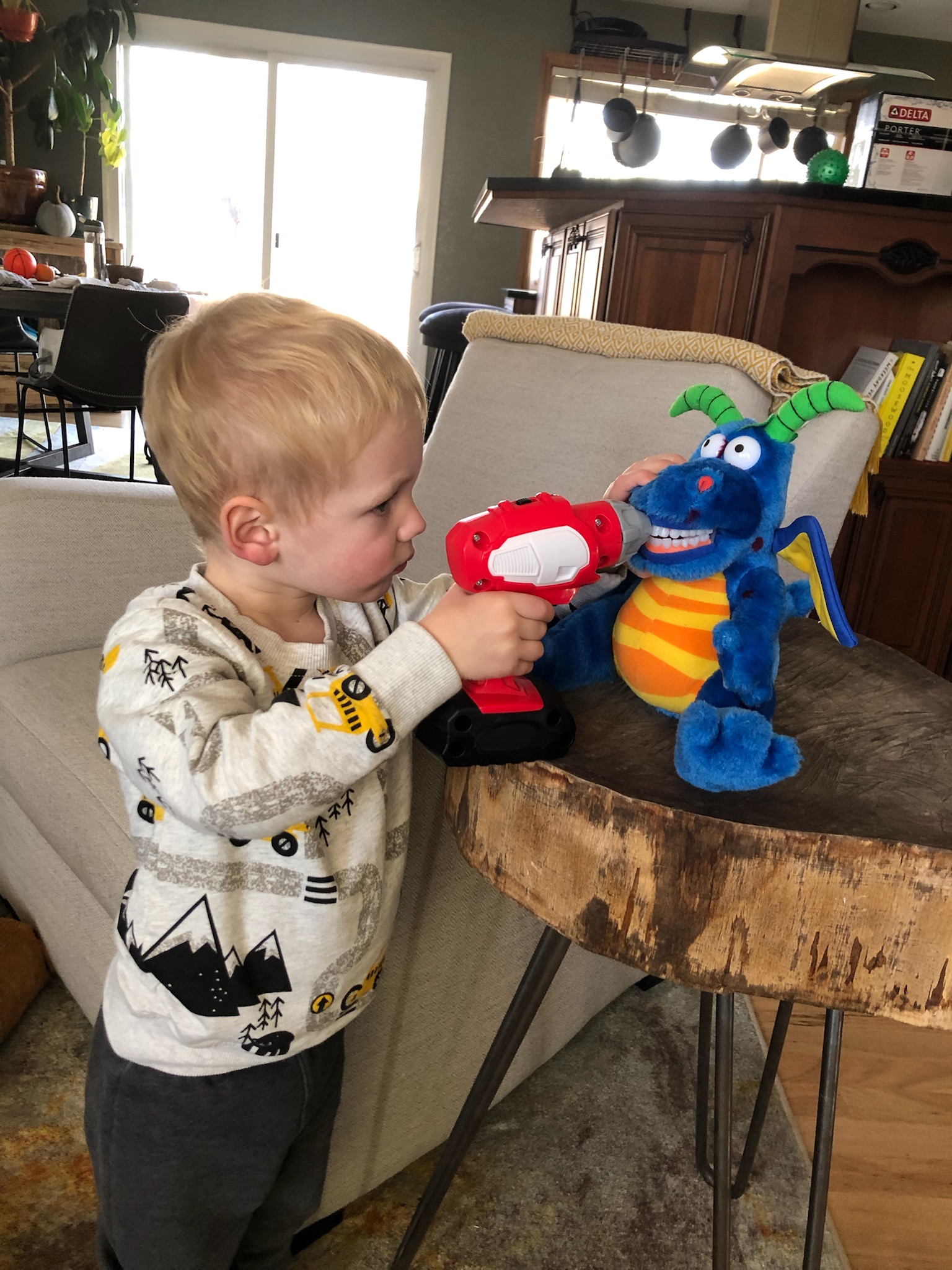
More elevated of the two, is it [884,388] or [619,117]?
[619,117]

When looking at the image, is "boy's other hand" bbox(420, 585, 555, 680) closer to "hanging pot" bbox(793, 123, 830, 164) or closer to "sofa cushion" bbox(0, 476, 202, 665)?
"sofa cushion" bbox(0, 476, 202, 665)

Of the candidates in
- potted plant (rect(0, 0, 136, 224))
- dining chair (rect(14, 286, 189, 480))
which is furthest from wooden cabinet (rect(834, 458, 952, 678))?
potted plant (rect(0, 0, 136, 224))

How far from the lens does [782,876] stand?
0.54 meters

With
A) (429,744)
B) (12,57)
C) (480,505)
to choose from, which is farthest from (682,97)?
(429,744)

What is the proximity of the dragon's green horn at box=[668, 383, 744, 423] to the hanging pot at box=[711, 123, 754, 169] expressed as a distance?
4864 millimetres

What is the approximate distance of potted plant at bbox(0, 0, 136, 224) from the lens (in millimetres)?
4859

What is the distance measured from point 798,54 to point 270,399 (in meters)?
3.95

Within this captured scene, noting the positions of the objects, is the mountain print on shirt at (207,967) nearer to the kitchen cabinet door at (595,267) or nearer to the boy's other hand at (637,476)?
the boy's other hand at (637,476)

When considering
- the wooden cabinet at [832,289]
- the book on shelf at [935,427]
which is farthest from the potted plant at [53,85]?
the book on shelf at [935,427]

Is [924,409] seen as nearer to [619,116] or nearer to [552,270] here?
[552,270]

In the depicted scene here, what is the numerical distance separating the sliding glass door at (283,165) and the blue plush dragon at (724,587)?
542cm

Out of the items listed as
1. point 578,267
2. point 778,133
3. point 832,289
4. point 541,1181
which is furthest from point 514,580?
point 778,133

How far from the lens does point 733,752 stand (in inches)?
22.1

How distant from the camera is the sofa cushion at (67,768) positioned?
884 mm
